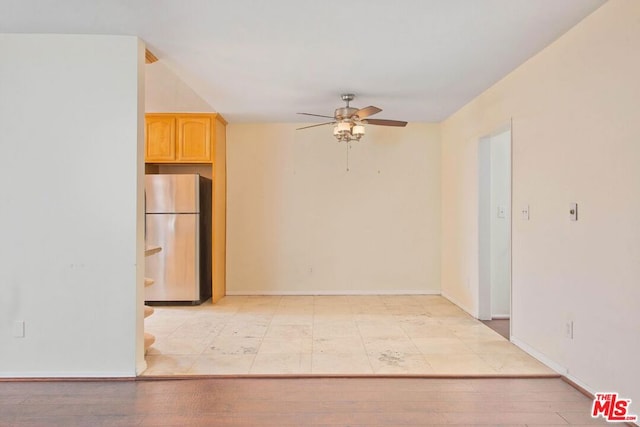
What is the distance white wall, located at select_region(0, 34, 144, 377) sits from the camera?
274 cm

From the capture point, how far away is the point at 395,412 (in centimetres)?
228

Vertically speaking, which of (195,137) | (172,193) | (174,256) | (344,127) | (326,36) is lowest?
(174,256)

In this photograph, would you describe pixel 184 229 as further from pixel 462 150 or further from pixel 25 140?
pixel 462 150

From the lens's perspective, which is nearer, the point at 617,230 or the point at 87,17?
the point at 617,230

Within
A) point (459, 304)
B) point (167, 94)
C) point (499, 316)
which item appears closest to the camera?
point (167, 94)

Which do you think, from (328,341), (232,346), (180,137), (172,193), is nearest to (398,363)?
(328,341)

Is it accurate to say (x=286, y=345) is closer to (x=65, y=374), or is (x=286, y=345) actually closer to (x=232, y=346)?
(x=232, y=346)

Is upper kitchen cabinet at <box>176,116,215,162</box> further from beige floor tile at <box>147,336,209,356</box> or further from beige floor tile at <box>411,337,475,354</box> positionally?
beige floor tile at <box>411,337,475,354</box>

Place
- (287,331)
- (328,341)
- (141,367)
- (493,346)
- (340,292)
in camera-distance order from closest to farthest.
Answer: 1. (141,367)
2. (493,346)
3. (328,341)
4. (287,331)
5. (340,292)

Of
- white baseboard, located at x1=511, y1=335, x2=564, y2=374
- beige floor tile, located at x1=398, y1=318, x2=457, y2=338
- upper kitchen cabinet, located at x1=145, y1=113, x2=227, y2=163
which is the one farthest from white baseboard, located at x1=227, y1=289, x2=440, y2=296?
white baseboard, located at x1=511, y1=335, x2=564, y2=374

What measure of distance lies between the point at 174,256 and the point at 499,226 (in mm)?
3747

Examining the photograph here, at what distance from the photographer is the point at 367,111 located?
3.74 meters

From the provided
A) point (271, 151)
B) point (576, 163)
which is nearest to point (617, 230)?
point (576, 163)

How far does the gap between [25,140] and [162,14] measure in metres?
1.28
